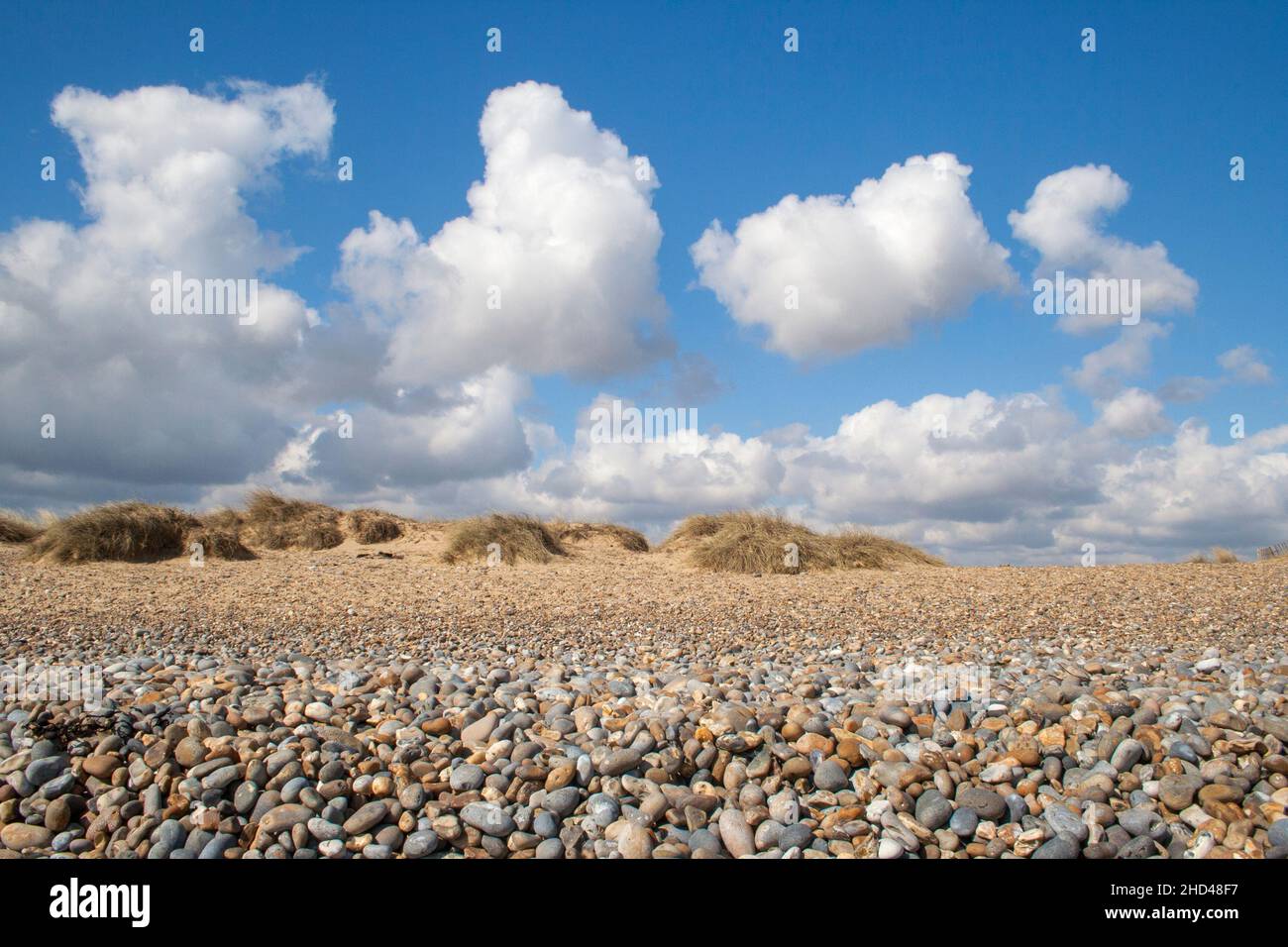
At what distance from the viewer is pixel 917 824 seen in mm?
3615

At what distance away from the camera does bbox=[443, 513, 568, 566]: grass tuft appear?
16.0m

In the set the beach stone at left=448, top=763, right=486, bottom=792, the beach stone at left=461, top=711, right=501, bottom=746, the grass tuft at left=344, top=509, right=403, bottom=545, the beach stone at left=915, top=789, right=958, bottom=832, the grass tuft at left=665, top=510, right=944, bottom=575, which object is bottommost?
the beach stone at left=915, top=789, right=958, bottom=832

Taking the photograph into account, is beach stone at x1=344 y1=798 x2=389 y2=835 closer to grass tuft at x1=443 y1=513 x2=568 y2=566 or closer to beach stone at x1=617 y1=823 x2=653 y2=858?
beach stone at x1=617 y1=823 x2=653 y2=858

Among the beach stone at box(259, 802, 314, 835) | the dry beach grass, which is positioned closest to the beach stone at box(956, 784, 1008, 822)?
the dry beach grass

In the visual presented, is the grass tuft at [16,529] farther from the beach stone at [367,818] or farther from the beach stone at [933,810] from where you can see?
the beach stone at [933,810]

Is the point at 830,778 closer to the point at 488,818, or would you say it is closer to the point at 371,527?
the point at 488,818

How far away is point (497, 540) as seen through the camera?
53.5ft

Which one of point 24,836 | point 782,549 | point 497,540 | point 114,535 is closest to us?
point 24,836

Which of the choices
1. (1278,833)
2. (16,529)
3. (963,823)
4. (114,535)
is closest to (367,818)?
(963,823)

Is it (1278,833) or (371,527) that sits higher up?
(371,527)

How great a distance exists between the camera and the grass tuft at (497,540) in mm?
16031
